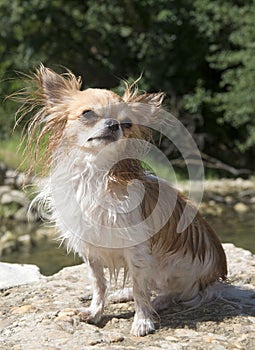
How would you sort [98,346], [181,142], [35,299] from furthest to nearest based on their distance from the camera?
[181,142]
[35,299]
[98,346]

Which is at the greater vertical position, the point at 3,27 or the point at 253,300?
the point at 3,27

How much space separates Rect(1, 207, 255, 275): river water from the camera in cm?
947

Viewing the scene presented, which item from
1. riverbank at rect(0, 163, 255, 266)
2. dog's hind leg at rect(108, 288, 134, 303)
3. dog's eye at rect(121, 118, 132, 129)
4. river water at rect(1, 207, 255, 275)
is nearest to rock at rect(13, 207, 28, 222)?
riverbank at rect(0, 163, 255, 266)

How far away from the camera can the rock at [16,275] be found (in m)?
5.76

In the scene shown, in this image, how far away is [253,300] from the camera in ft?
16.3

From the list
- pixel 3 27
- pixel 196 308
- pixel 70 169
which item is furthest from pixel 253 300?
pixel 3 27

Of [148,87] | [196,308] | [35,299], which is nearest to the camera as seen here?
[196,308]

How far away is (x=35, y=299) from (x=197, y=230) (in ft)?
4.51

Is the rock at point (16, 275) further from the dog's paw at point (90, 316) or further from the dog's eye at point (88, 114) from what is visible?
the dog's eye at point (88, 114)

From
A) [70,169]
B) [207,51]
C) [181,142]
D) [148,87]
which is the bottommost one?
[70,169]

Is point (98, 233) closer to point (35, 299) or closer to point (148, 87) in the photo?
point (35, 299)

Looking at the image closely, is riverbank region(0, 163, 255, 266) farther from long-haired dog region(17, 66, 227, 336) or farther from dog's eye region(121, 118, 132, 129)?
dog's eye region(121, 118, 132, 129)

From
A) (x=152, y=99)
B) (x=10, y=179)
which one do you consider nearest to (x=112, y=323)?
(x=152, y=99)

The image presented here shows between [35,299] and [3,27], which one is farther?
[3,27]
